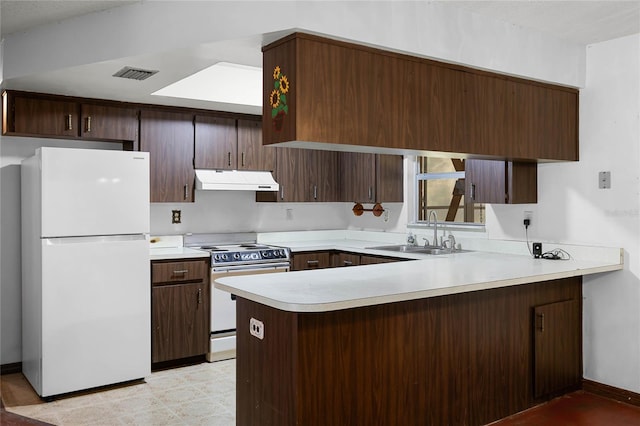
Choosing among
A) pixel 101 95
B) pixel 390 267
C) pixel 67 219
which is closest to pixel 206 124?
pixel 101 95

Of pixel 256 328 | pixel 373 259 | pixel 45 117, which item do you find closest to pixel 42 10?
pixel 45 117

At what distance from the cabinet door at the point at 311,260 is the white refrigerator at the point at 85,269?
4.83ft

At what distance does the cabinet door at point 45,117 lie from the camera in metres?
4.01

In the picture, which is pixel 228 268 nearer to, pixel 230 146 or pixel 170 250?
pixel 170 250

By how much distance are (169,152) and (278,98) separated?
2295 millimetres

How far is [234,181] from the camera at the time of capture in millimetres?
4992

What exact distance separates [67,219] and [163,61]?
54.5 inches

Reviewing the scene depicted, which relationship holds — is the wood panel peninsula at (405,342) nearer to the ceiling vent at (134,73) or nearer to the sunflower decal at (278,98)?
the sunflower decal at (278,98)

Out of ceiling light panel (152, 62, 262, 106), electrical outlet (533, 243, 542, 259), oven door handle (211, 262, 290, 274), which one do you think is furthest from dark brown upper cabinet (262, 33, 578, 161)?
oven door handle (211, 262, 290, 274)

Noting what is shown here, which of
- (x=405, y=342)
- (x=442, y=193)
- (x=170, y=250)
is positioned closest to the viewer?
(x=405, y=342)

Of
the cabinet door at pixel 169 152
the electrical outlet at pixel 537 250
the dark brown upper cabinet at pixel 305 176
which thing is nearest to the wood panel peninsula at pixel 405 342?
the electrical outlet at pixel 537 250

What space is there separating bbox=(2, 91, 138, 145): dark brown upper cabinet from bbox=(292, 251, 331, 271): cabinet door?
5.91 ft

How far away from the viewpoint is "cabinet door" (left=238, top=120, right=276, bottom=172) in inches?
202

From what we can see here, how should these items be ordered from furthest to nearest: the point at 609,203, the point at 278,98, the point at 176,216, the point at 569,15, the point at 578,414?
the point at 176,216, the point at 609,203, the point at 578,414, the point at 569,15, the point at 278,98
